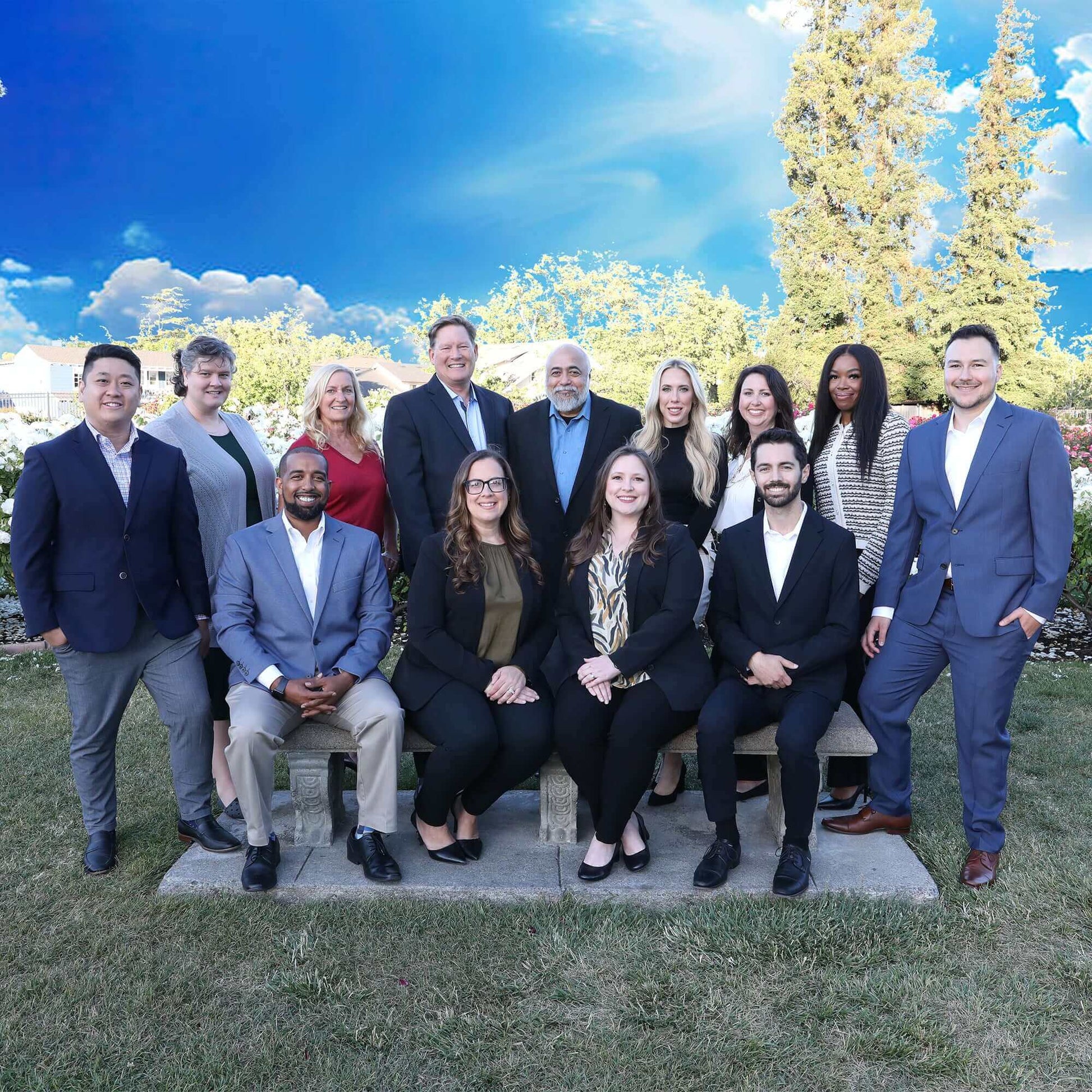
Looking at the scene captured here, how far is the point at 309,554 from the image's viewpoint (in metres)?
4.20

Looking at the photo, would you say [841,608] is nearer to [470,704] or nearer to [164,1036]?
[470,704]

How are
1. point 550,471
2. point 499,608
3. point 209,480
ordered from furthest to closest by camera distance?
point 550,471, point 209,480, point 499,608

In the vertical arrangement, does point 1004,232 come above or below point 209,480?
above

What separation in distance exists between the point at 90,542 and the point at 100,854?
139 cm

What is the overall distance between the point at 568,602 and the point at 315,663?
1180 mm

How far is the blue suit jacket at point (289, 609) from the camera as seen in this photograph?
4.09 meters

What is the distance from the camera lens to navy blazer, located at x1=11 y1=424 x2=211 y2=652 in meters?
3.78

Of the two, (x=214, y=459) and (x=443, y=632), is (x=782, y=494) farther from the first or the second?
(x=214, y=459)

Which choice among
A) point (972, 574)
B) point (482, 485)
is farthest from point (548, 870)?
point (972, 574)

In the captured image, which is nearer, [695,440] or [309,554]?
[309,554]

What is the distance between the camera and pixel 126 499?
3.96 meters

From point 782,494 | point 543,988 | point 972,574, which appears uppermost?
point 782,494

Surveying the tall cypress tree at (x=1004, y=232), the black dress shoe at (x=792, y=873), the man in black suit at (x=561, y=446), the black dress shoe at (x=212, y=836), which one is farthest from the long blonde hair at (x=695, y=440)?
the tall cypress tree at (x=1004, y=232)

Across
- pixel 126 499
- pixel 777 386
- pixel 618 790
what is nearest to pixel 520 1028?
pixel 618 790
